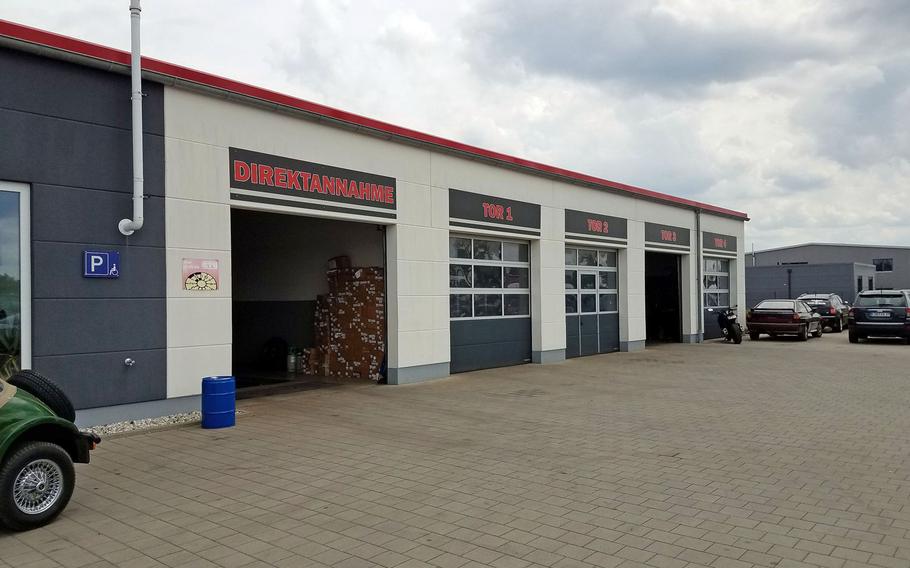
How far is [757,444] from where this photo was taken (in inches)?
316

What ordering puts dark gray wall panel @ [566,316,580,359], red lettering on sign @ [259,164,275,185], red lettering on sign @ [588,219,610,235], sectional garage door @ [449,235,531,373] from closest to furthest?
red lettering on sign @ [259,164,275,185]
sectional garage door @ [449,235,531,373]
dark gray wall panel @ [566,316,580,359]
red lettering on sign @ [588,219,610,235]

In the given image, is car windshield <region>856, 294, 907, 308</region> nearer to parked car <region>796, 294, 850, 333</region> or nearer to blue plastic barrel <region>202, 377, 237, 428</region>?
parked car <region>796, 294, 850, 333</region>

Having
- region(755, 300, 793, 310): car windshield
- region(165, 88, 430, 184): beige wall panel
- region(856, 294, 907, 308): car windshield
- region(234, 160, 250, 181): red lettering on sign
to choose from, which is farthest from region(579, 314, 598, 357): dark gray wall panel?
region(234, 160, 250, 181): red lettering on sign

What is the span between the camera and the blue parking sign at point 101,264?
8.80 meters

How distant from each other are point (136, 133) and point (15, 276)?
236 cm

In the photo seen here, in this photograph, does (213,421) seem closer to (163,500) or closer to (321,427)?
(321,427)

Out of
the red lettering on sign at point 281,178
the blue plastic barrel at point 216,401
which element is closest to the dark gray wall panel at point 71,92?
the red lettering on sign at point 281,178

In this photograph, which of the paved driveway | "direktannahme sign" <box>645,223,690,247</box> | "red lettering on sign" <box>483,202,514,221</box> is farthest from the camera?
"direktannahme sign" <box>645,223,690,247</box>

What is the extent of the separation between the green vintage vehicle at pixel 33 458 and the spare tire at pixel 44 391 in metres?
0.14

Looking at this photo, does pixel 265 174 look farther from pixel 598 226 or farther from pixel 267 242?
pixel 598 226

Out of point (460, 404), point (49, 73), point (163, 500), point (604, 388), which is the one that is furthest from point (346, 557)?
point (604, 388)

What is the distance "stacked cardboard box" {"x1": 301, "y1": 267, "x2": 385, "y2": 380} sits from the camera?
13938mm

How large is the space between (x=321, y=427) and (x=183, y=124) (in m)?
4.83

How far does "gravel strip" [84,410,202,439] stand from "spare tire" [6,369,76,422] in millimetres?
2628
